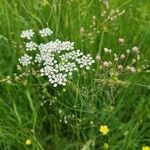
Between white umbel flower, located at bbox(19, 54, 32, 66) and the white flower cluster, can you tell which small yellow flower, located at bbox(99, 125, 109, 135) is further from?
white umbel flower, located at bbox(19, 54, 32, 66)

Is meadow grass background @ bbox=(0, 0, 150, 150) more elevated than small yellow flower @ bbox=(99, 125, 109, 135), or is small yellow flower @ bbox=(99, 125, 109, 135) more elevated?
meadow grass background @ bbox=(0, 0, 150, 150)

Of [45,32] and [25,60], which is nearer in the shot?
[25,60]

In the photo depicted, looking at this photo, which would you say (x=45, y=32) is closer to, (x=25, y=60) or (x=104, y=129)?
(x=25, y=60)

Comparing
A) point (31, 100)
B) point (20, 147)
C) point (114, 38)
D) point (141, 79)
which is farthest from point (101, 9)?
point (20, 147)

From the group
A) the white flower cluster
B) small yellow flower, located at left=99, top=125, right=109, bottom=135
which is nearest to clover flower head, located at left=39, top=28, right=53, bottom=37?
the white flower cluster

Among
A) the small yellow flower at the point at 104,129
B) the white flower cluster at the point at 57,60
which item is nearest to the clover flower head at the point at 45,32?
the white flower cluster at the point at 57,60

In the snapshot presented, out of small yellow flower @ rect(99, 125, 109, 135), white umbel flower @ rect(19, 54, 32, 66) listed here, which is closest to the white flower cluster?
white umbel flower @ rect(19, 54, 32, 66)

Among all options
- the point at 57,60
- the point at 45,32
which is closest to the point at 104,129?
the point at 57,60

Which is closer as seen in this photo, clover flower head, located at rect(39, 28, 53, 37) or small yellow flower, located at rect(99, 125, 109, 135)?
small yellow flower, located at rect(99, 125, 109, 135)

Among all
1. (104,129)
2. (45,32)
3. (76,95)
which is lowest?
(104,129)

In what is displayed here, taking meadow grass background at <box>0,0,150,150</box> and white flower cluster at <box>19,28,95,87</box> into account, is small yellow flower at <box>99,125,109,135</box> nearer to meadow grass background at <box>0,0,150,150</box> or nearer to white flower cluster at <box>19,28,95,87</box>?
meadow grass background at <box>0,0,150,150</box>
